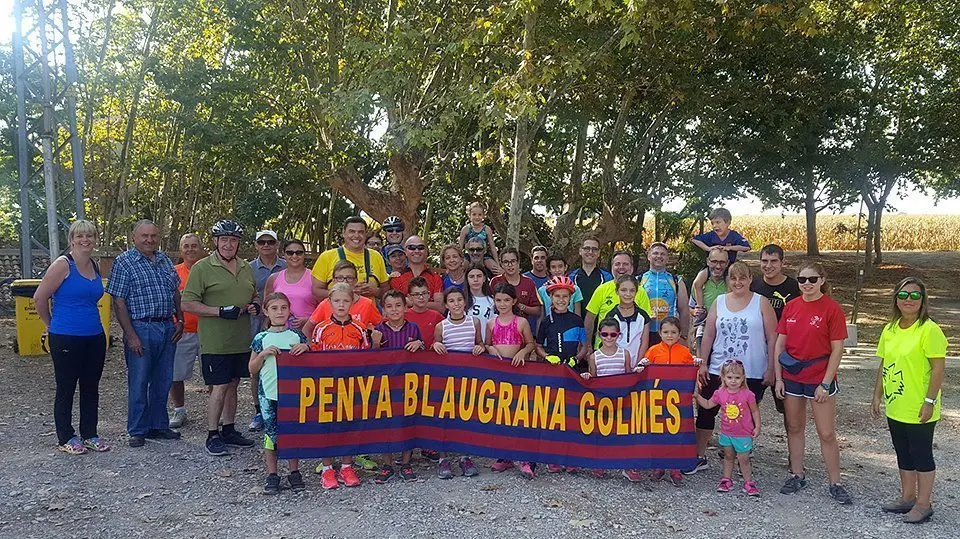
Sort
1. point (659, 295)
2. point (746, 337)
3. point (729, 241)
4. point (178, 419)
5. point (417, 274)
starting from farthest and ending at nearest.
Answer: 1. point (178, 419)
2. point (729, 241)
3. point (417, 274)
4. point (659, 295)
5. point (746, 337)

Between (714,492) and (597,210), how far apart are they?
18.3m

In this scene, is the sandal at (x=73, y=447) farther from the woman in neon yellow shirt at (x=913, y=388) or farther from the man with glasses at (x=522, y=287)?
the woman in neon yellow shirt at (x=913, y=388)

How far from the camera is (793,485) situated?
210 inches

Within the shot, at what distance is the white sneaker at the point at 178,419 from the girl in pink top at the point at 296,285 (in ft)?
5.80

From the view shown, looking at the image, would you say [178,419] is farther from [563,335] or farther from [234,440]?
[563,335]

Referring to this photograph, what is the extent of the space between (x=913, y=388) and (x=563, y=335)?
2.46 m

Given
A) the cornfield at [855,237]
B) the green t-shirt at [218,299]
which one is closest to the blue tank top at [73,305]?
the green t-shirt at [218,299]

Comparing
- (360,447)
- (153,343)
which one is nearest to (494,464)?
(360,447)

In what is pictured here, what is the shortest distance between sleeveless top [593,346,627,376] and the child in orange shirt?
139 mm

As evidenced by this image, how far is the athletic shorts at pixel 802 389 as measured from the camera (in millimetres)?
5127

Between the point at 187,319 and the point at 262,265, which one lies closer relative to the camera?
the point at 187,319

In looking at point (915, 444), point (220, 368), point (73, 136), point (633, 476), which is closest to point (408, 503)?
point (633, 476)

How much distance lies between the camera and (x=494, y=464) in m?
5.71

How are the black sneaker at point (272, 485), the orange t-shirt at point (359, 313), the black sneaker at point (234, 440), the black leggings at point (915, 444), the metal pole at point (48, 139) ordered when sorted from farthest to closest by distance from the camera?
the metal pole at point (48, 139)
the black sneaker at point (234, 440)
the orange t-shirt at point (359, 313)
the black sneaker at point (272, 485)
the black leggings at point (915, 444)
